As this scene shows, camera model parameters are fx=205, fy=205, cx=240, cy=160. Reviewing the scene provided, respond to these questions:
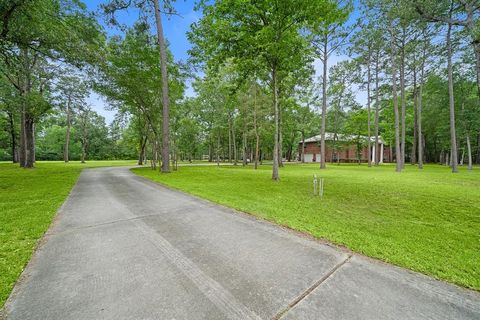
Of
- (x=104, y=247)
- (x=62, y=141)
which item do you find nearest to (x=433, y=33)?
(x=104, y=247)

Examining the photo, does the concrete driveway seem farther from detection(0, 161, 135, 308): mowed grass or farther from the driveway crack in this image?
detection(0, 161, 135, 308): mowed grass

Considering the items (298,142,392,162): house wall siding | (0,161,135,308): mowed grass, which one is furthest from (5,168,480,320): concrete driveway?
(298,142,392,162): house wall siding

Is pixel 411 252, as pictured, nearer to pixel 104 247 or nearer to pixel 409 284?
pixel 409 284

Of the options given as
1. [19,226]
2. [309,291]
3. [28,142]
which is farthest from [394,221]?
[28,142]

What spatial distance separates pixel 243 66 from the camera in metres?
11.5

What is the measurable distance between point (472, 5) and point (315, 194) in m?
8.65

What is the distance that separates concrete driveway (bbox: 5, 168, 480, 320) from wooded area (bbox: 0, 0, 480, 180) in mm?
7436

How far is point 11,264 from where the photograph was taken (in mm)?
2801

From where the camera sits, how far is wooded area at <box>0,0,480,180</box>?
9.29 meters

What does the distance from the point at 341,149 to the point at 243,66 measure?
35.4 meters

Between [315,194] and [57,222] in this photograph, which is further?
[315,194]

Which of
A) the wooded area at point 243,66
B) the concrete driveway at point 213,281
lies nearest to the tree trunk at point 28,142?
the wooded area at point 243,66

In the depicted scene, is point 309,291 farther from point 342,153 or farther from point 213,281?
point 342,153

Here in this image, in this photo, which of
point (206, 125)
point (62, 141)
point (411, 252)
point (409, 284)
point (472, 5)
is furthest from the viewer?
point (62, 141)
